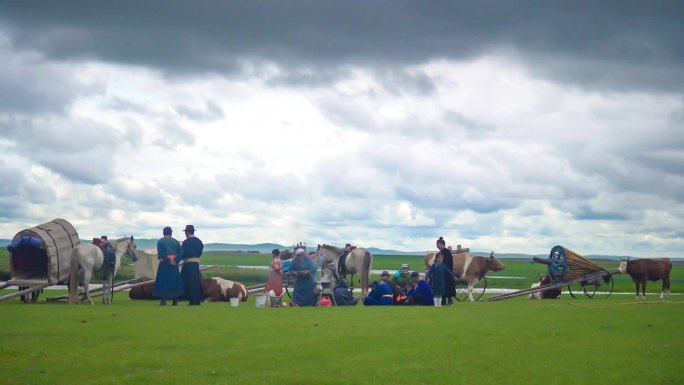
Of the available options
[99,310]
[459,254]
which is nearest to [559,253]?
[459,254]

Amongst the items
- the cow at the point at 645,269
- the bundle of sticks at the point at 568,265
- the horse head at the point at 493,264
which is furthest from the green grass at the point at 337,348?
the cow at the point at 645,269

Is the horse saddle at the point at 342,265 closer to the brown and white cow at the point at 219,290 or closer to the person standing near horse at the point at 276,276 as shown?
the person standing near horse at the point at 276,276

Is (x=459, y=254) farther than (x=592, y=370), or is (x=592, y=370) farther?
(x=459, y=254)

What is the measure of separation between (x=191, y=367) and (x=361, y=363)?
1982 millimetres

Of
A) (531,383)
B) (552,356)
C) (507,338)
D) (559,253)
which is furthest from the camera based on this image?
(559,253)

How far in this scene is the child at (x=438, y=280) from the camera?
76.7ft

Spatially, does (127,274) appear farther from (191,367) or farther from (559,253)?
(191,367)

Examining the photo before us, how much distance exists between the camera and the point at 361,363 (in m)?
10.3

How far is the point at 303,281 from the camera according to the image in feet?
75.7

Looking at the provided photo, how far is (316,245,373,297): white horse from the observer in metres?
26.8

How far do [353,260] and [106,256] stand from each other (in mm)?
7551

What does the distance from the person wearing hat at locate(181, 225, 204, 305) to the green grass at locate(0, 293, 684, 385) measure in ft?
17.1

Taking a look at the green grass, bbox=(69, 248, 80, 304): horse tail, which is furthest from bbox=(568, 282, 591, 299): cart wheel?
bbox=(69, 248, 80, 304): horse tail

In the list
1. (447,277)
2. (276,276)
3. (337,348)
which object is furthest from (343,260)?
(337,348)
